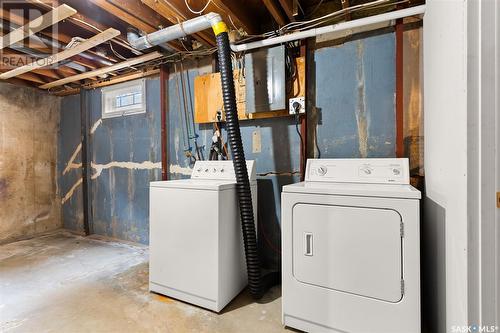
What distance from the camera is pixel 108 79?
326 centimetres

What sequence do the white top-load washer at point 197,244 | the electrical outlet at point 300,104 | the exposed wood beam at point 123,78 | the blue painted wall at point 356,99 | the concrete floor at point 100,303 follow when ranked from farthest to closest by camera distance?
1. the exposed wood beam at point 123,78
2. the electrical outlet at point 300,104
3. the blue painted wall at point 356,99
4. the white top-load washer at point 197,244
5. the concrete floor at point 100,303

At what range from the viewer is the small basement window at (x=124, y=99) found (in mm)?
3082

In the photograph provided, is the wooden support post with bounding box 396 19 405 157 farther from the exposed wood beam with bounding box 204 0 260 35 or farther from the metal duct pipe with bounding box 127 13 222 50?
the metal duct pipe with bounding box 127 13 222 50

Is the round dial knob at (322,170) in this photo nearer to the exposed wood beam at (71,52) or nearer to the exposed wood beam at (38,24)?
the exposed wood beam at (71,52)


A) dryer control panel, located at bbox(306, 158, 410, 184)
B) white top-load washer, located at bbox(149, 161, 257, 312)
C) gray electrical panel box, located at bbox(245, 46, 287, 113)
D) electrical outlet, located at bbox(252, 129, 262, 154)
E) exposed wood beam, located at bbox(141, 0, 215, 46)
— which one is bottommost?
white top-load washer, located at bbox(149, 161, 257, 312)

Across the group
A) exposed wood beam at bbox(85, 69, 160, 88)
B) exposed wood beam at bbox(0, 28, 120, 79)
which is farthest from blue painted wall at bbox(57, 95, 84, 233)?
exposed wood beam at bbox(0, 28, 120, 79)

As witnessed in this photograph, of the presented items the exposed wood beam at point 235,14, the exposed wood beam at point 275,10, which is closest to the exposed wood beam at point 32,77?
the exposed wood beam at point 235,14

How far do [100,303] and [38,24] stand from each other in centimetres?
233

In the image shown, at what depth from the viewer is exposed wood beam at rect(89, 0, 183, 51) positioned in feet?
6.05

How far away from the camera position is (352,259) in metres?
1.33

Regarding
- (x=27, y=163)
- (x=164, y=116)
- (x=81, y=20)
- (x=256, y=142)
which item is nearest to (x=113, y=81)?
(x=164, y=116)

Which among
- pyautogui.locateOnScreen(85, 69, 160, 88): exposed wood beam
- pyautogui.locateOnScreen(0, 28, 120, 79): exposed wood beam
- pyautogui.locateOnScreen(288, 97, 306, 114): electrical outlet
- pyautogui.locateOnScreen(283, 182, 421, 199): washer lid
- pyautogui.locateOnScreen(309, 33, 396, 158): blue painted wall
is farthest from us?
pyautogui.locateOnScreen(85, 69, 160, 88): exposed wood beam

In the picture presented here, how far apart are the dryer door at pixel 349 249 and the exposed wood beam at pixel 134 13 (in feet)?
6.42

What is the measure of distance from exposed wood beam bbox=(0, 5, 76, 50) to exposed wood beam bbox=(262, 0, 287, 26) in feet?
4.85
